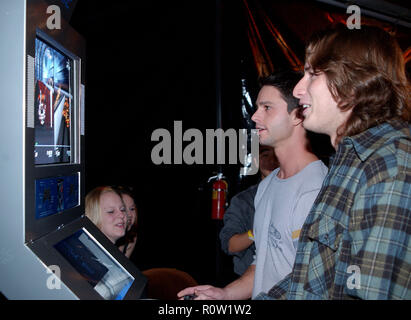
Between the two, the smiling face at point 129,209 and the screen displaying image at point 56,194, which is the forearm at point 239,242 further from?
the screen displaying image at point 56,194

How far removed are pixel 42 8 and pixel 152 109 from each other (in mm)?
2897

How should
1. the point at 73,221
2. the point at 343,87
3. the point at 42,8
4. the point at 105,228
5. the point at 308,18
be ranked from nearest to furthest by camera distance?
the point at 42,8 → the point at 343,87 → the point at 73,221 → the point at 105,228 → the point at 308,18

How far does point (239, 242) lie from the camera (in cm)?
273

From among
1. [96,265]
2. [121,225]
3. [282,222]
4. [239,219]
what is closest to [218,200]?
[239,219]

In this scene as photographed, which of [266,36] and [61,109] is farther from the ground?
[266,36]

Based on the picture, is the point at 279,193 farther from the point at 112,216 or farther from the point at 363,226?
the point at 112,216

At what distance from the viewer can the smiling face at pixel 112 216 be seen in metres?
2.57

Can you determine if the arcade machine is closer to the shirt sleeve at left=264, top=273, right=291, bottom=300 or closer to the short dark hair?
the shirt sleeve at left=264, top=273, right=291, bottom=300

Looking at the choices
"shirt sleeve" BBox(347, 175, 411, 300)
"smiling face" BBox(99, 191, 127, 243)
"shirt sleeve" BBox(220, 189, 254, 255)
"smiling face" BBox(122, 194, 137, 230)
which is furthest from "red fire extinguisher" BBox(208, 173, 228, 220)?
"shirt sleeve" BBox(347, 175, 411, 300)

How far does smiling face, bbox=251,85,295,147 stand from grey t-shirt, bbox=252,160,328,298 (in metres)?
0.27

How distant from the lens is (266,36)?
371 cm

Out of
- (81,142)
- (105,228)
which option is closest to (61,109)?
(81,142)

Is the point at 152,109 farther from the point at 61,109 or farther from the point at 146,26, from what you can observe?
the point at 61,109

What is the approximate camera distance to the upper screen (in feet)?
3.51
